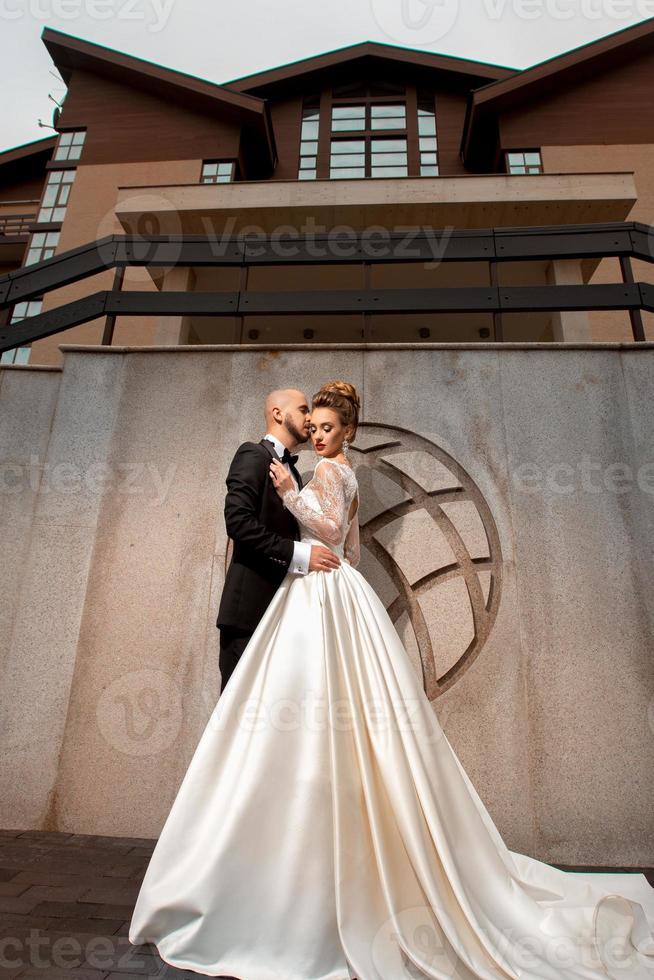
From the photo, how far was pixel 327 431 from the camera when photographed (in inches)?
112

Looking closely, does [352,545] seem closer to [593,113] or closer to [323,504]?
[323,504]

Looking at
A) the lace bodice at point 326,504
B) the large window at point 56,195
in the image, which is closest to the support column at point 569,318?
the lace bodice at point 326,504

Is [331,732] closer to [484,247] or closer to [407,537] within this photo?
[407,537]

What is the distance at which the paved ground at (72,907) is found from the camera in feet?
5.75

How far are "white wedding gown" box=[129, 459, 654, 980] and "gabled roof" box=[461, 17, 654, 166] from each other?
54.7ft

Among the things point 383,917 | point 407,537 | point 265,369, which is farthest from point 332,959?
point 265,369

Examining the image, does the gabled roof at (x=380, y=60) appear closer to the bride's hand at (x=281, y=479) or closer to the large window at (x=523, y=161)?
the large window at (x=523, y=161)

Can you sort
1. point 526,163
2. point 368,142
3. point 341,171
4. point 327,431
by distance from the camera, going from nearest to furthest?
point 327,431, point 526,163, point 341,171, point 368,142

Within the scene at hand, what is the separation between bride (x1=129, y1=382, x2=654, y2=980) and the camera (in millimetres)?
1778

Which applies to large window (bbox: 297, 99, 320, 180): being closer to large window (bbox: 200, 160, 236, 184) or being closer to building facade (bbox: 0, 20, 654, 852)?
large window (bbox: 200, 160, 236, 184)

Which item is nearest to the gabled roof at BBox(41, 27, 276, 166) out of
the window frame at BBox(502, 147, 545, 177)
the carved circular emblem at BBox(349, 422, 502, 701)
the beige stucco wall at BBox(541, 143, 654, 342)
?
the window frame at BBox(502, 147, 545, 177)

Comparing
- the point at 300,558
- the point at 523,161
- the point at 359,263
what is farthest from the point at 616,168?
the point at 300,558

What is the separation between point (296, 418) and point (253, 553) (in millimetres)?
804

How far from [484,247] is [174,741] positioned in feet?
13.7
